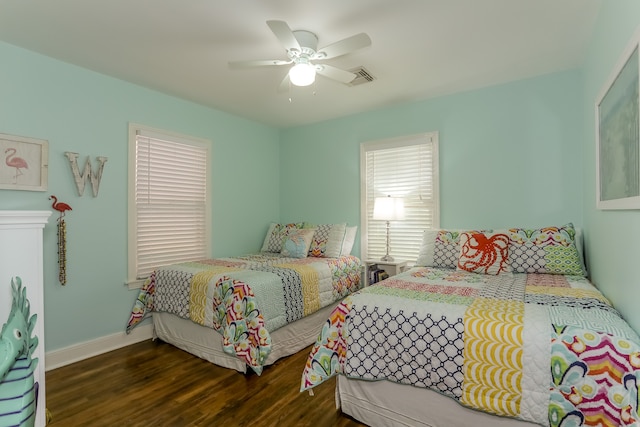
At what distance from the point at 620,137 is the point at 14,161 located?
12.6ft

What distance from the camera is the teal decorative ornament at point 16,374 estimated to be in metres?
0.69

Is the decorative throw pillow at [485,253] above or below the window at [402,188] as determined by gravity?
below

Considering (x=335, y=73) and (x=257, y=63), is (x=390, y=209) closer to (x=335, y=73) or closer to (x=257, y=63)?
(x=335, y=73)

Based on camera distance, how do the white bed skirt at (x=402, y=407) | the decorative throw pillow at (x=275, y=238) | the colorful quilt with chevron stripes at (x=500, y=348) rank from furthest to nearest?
the decorative throw pillow at (x=275, y=238), the white bed skirt at (x=402, y=407), the colorful quilt with chevron stripes at (x=500, y=348)

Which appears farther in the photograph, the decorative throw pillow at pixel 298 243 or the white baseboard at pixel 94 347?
the decorative throw pillow at pixel 298 243

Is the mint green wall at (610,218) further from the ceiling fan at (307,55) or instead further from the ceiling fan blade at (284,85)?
the ceiling fan blade at (284,85)

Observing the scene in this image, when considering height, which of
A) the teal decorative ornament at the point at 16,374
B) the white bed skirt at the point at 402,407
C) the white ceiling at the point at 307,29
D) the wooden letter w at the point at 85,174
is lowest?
the white bed skirt at the point at 402,407

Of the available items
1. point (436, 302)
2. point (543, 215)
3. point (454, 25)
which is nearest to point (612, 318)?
point (436, 302)

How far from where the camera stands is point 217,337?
2.70 meters

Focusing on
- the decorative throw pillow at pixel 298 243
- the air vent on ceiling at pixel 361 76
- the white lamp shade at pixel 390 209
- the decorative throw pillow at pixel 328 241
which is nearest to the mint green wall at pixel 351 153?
the decorative throw pillow at pixel 328 241

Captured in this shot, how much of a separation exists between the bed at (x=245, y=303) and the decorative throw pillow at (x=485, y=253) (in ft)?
4.19

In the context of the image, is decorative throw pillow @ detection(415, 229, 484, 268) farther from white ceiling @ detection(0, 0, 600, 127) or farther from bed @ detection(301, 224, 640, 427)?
white ceiling @ detection(0, 0, 600, 127)

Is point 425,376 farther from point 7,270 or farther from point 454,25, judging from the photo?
point 454,25

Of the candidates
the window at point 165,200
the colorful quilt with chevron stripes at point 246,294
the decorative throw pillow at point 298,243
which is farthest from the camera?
the decorative throw pillow at point 298,243
